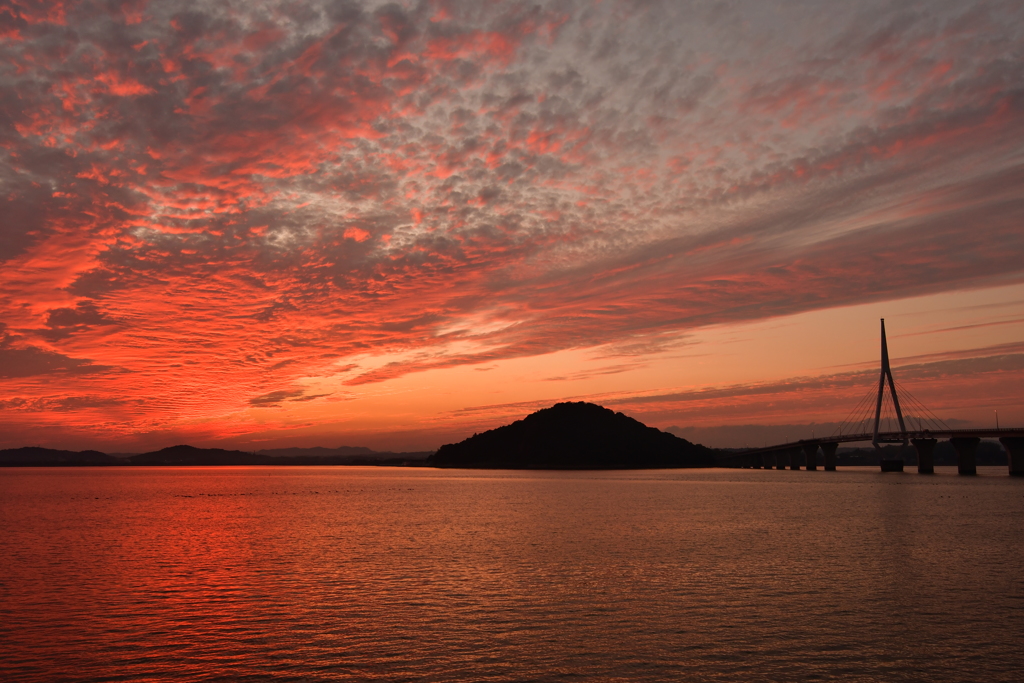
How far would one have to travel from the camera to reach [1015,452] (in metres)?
164

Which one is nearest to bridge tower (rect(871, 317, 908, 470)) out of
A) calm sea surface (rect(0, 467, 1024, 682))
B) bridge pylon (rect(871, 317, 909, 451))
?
bridge pylon (rect(871, 317, 909, 451))

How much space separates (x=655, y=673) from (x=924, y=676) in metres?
8.01

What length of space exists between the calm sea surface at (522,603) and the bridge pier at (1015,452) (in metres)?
120

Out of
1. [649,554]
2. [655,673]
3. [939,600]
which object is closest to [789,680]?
[655,673]

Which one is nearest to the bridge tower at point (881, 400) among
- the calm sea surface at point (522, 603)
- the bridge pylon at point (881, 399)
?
the bridge pylon at point (881, 399)

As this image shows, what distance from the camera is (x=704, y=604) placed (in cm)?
3114

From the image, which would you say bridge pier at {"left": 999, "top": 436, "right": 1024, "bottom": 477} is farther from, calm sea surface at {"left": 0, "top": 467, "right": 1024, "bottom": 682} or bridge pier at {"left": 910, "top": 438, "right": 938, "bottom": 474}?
calm sea surface at {"left": 0, "top": 467, "right": 1024, "bottom": 682}

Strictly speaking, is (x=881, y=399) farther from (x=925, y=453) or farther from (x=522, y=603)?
(x=522, y=603)

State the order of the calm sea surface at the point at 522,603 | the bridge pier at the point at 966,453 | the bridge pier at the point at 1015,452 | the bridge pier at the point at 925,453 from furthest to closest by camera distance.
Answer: the bridge pier at the point at 925,453 < the bridge pier at the point at 966,453 < the bridge pier at the point at 1015,452 < the calm sea surface at the point at 522,603

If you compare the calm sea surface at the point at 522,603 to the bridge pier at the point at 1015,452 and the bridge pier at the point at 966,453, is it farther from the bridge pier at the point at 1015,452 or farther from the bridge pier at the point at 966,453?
the bridge pier at the point at 966,453

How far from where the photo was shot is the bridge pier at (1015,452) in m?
162

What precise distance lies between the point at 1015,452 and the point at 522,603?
176m

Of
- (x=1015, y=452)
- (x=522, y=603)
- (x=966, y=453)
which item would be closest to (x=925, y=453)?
(x=966, y=453)

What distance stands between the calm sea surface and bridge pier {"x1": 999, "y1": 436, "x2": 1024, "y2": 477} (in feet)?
394
